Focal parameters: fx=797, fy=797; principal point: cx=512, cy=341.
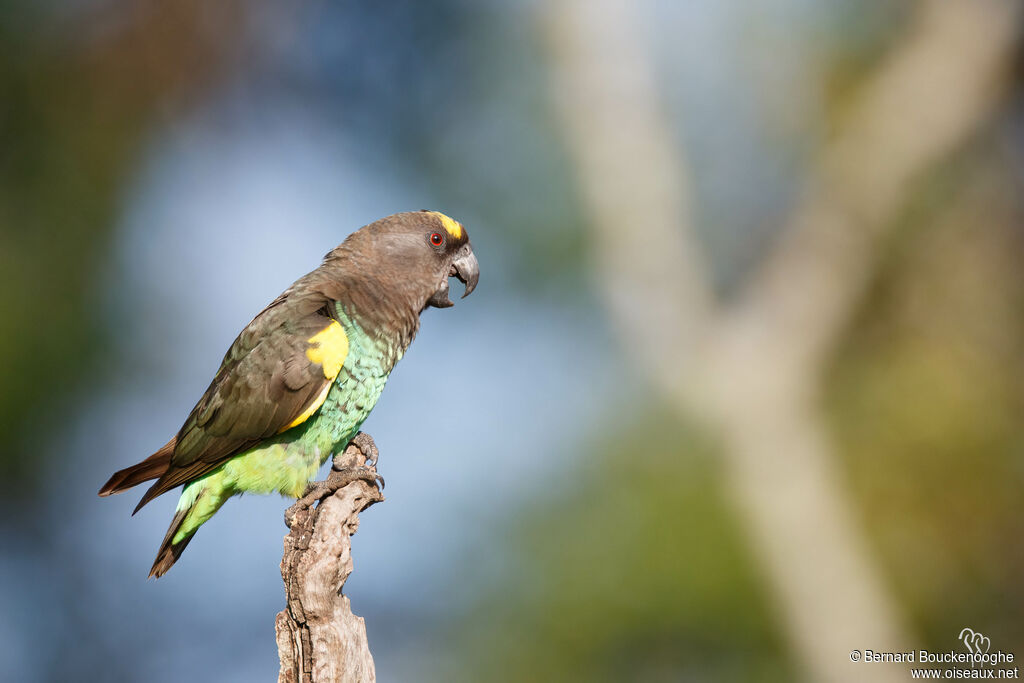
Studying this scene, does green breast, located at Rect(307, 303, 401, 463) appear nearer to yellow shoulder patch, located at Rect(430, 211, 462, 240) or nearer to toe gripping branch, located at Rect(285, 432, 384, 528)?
toe gripping branch, located at Rect(285, 432, 384, 528)

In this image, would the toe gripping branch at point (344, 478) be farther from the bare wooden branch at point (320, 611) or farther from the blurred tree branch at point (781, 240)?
the blurred tree branch at point (781, 240)

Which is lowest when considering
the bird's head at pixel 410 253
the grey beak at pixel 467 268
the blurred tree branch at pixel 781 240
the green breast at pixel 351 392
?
the green breast at pixel 351 392

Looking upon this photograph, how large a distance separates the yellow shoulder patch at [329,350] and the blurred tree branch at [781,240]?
6973 mm

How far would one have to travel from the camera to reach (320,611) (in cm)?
318

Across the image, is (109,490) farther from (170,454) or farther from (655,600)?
(655,600)

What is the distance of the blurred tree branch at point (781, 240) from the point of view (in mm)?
10289

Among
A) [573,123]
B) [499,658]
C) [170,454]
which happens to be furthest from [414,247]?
[573,123]

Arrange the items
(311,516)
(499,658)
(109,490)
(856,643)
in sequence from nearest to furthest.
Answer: (311,516) → (109,490) → (499,658) → (856,643)

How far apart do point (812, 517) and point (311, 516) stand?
815cm

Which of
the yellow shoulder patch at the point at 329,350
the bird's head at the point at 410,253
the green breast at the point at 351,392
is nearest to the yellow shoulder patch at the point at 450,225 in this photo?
the bird's head at the point at 410,253

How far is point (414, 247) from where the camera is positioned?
4.65 m

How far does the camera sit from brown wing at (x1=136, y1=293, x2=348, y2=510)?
152 inches

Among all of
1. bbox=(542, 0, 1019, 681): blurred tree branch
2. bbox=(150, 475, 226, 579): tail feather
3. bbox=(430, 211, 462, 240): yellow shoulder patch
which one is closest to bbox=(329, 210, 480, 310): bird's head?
bbox=(430, 211, 462, 240): yellow shoulder patch

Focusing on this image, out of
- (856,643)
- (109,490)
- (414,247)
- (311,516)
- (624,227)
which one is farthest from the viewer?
(624,227)
